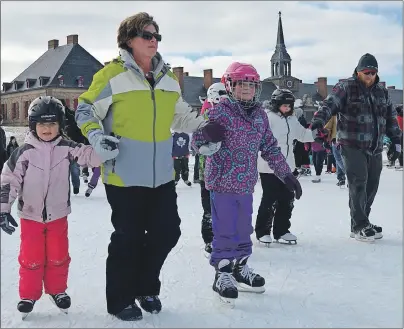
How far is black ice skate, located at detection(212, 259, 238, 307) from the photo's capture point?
133 inches

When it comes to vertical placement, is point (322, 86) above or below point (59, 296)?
above

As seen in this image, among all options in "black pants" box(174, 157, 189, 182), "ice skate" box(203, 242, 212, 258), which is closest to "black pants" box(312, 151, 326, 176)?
"black pants" box(174, 157, 189, 182)

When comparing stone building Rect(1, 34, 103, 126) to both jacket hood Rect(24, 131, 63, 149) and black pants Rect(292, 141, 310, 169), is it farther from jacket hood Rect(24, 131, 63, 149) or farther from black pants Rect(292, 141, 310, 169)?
jacket hood Rect(24, 131, 63, 149)

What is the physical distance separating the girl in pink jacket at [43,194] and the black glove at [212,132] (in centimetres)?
75

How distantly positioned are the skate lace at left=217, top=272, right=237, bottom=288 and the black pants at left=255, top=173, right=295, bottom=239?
1.66 meters

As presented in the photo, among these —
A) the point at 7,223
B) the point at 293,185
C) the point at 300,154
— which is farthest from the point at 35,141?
the point at 300,154

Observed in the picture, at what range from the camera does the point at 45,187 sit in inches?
127

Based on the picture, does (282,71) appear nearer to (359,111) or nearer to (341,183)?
(341,183)

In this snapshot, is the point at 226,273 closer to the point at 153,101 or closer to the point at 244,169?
the point at 244,169

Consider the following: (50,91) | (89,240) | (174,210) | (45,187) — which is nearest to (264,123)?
(174,210)

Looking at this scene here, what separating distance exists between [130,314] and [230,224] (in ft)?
3.15

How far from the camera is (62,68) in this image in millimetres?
52031

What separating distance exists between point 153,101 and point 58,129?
0.65m

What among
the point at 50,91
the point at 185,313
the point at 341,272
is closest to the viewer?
the point at 185,313
